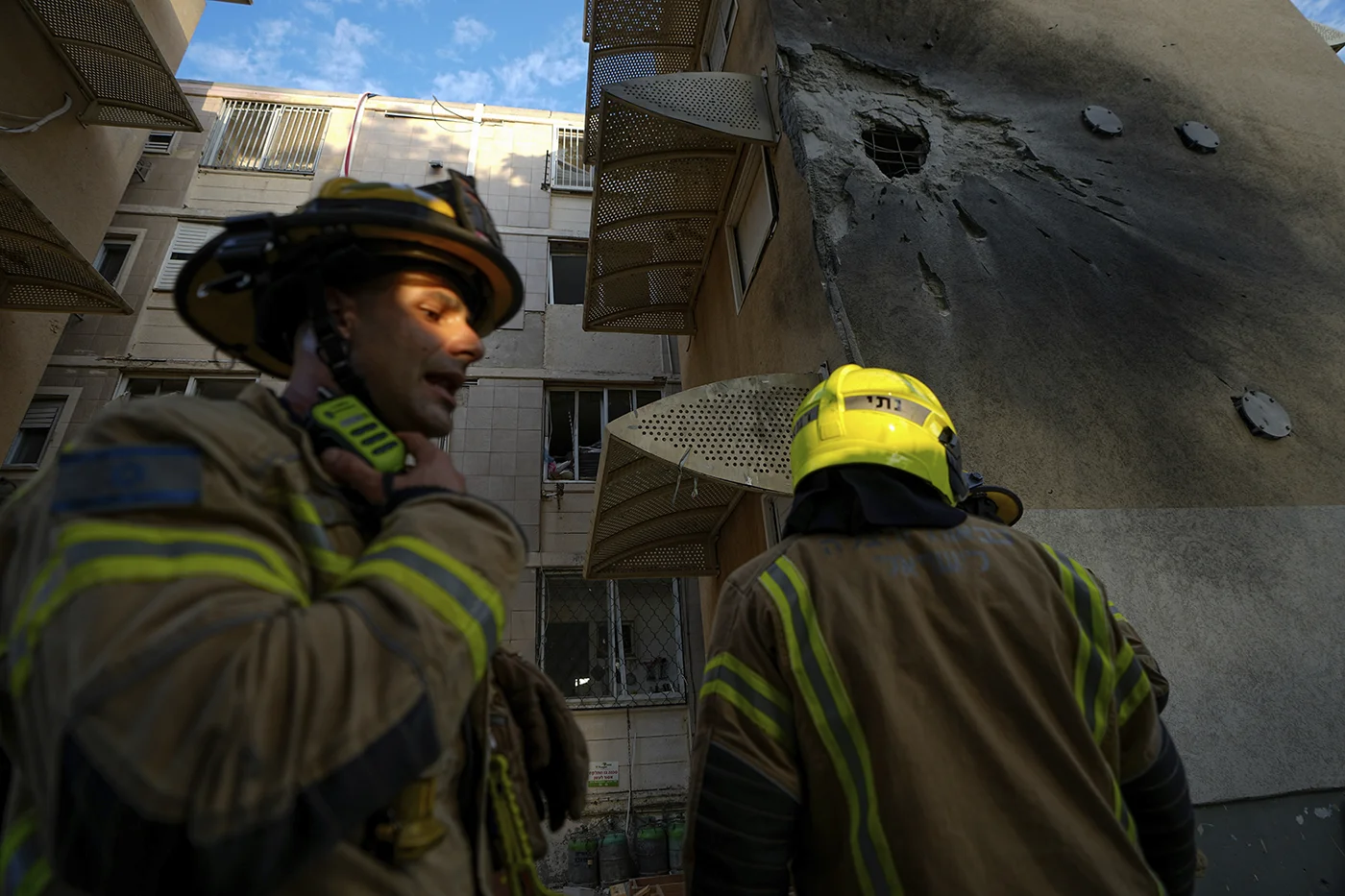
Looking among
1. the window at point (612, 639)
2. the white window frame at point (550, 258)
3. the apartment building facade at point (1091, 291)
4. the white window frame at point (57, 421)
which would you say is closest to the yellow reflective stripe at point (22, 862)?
the apartment building facade at point (1091, 291)

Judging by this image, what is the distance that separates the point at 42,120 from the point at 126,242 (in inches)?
157

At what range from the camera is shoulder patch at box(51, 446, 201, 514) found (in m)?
0.82

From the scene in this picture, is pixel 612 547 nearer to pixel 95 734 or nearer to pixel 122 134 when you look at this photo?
pixel 95 734

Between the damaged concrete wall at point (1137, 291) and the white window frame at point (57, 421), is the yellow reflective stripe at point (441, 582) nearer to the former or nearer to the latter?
the damaged concrete wall at point (1137, 291)

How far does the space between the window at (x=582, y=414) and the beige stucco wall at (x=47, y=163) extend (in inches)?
A: 258

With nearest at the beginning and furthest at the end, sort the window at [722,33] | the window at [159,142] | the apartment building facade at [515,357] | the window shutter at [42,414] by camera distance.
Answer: the window at [722,33], the apartment building facade at [515,357], the window shutter at [42,414], the window at [159,142]

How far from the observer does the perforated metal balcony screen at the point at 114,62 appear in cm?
725

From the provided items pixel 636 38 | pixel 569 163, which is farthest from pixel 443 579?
pixel 569 163

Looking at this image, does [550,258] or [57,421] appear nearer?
[57,421]

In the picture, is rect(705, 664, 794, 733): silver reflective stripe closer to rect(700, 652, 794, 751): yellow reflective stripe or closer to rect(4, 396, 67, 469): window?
rect(700, 652, 794, 751): yellow reflective stripe

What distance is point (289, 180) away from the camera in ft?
38.0

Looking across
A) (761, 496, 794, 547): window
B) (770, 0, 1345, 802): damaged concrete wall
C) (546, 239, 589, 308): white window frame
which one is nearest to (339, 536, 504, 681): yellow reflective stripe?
(770, 0, 1345, 802): damaged concrete wall

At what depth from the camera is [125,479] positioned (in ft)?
2.77

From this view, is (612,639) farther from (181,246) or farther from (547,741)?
(181,246)
